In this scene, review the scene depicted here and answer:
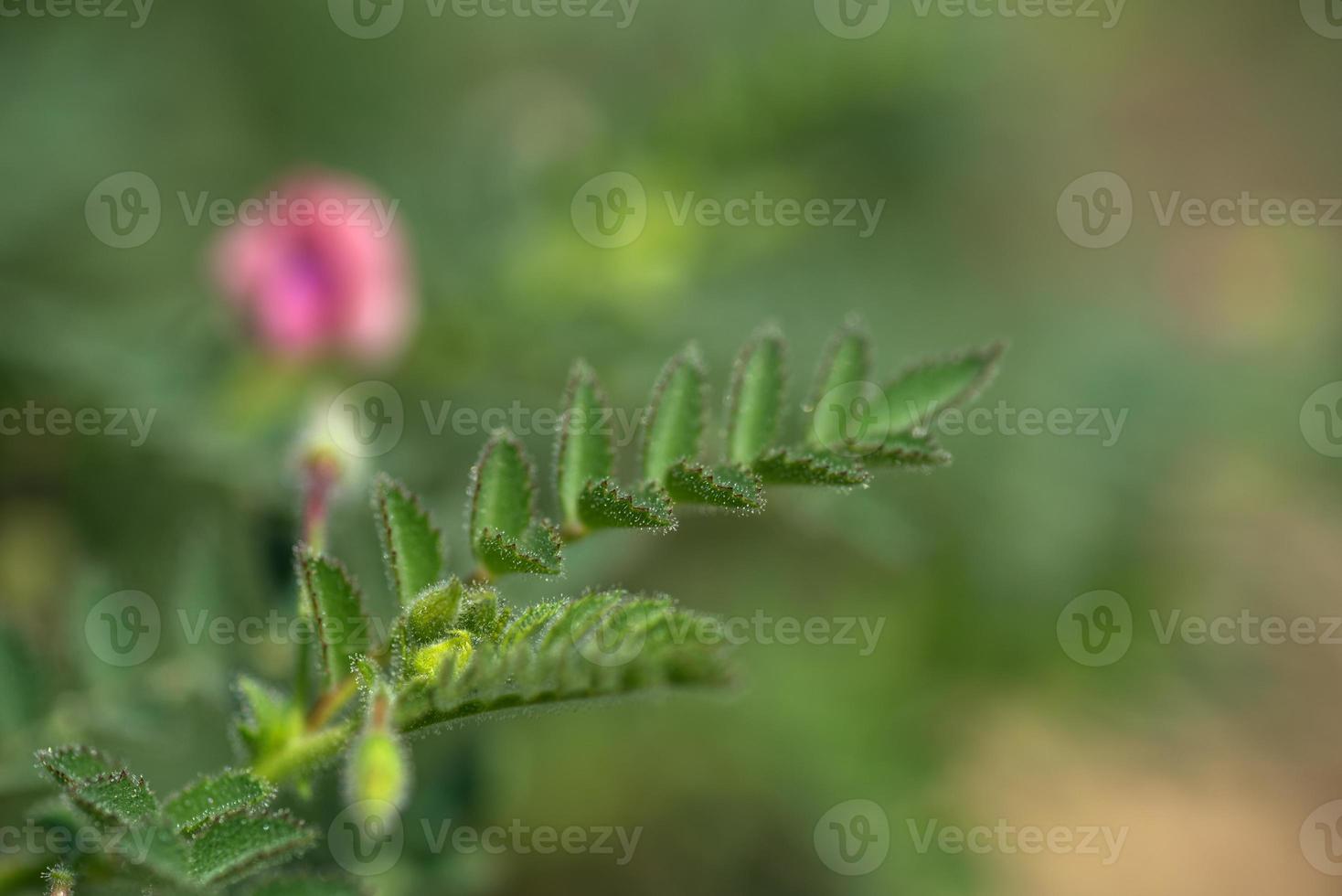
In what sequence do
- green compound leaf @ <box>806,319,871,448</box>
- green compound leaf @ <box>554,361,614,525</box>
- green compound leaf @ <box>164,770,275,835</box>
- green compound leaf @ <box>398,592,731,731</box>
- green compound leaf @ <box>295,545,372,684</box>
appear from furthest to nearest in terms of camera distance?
green compound leaf @ <box>806,319,871,448</box>, green compound leaf @ <box>554,361,614,525</box>, green compound leaf @ <box>295,545,372,684</box>, green compound leaf @ <box>164,770,275,835</box>, green compound leaf @ <box>398,592,731,731</box>

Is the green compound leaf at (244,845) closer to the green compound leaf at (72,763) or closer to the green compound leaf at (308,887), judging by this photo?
the green compound leaf at (308,887)

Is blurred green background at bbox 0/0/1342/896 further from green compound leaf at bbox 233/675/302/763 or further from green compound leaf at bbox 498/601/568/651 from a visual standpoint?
green compound leaf at bbox 498/601/568/651

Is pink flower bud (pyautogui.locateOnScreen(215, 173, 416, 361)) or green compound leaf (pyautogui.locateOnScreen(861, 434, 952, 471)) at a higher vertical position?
pink flower bud (pyautogui.locateOnScreen(215, 173, 416, 361))

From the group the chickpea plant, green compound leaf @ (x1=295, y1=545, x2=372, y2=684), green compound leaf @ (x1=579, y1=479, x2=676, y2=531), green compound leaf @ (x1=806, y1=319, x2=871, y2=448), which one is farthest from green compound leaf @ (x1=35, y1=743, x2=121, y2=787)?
green compound leaf @ (x1=806, y1=319, x2=871, y2=448)

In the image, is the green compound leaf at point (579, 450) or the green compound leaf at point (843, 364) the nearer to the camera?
the green compound leaf at point (579, 450)

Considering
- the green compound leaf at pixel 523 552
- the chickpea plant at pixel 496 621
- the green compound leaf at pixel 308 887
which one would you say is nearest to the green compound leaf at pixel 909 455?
the chickpea plant at pixel 496 621

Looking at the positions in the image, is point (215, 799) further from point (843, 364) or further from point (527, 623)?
point (843, 364)

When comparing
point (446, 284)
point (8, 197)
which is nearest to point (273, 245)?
point (446, 284)
